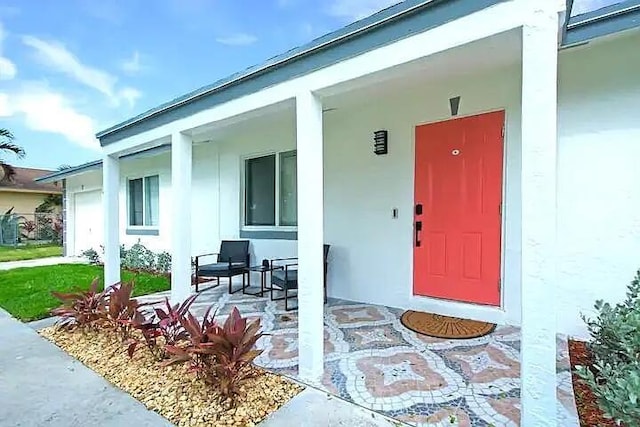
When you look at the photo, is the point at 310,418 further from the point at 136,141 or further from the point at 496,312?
the point at 136,141

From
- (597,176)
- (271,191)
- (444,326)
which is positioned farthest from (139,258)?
(597,176)

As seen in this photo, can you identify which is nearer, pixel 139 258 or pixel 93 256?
pixel 139 258

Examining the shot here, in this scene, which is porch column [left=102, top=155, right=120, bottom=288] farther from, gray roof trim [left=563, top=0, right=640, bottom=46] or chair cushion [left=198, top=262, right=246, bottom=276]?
gray roof trim [left=563, top=0, right=640, bottom=46]

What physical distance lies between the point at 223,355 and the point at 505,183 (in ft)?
10.6

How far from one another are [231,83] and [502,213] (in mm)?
3047

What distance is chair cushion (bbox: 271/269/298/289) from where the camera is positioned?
16.3ft

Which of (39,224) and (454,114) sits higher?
(454,114)

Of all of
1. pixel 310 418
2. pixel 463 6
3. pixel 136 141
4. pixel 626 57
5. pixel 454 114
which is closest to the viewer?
pixel 463 6

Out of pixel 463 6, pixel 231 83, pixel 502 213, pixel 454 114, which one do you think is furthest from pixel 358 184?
pixel 463 6

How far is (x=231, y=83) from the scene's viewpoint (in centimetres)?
364

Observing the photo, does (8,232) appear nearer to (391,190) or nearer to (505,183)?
(391,190)

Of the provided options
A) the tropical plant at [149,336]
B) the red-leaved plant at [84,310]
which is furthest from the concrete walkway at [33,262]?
the tropical plant at [149,336]

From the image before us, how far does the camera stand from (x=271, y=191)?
21.4 feet

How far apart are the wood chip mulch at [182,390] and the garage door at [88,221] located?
8.92 m
